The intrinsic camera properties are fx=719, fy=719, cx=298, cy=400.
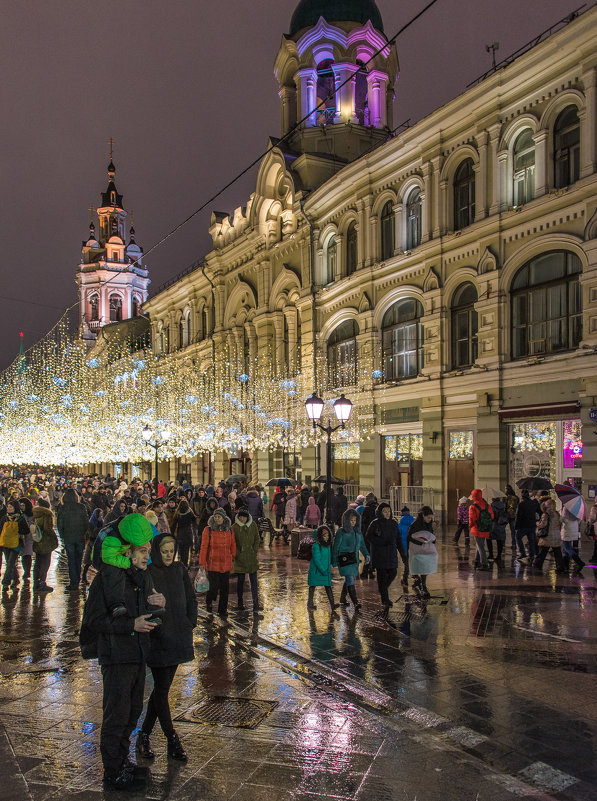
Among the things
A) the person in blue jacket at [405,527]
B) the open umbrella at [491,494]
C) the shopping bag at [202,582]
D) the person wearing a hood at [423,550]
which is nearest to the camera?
the shopping bag at [202,582]

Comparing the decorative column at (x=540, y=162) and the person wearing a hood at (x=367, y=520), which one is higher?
the decorative column at (x=540, y=162)

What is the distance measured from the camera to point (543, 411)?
19.6m

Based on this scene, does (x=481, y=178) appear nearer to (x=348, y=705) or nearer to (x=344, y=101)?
(x=344, y=101)

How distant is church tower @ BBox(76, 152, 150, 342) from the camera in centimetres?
8575

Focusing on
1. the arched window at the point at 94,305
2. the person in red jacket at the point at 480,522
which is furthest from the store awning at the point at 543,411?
the arched window at the point at 94,305

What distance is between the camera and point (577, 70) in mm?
18688

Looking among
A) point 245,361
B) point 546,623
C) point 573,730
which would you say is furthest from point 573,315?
point 245,361

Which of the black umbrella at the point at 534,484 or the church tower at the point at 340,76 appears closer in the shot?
the black umbrella at the point at 534,484

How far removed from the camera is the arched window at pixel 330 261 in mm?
30250

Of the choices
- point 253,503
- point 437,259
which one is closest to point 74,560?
point 253,503

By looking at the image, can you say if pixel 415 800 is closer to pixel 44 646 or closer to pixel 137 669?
pixel 137 669

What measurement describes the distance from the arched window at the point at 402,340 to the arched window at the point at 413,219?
6.71ft

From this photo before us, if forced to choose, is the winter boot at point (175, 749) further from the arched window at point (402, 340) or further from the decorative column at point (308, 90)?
the decorative column at point (308, 90)

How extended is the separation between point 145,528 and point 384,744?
267 cm
